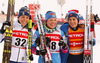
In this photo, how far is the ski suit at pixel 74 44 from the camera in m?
2.69

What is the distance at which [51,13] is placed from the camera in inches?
104

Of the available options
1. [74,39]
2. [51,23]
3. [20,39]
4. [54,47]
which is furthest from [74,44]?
[20,39]

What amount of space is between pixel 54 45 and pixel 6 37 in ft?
2.71

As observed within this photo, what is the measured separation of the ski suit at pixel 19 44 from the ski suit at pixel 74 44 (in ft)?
2.32

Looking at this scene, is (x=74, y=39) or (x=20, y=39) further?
(x=74, y=39)

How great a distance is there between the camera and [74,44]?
268 cm

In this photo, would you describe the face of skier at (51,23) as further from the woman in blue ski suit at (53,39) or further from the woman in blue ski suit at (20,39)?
the woman in blue ski suit at (20,39)

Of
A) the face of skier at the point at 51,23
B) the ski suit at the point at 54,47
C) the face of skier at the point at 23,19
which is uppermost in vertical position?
the face of skier at the point at 23,19

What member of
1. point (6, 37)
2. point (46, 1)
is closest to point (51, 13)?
point (6, 37)

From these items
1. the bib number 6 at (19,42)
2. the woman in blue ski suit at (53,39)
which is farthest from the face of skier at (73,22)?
the bib number 6 at (19,42)

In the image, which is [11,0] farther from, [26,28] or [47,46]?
[47,46]

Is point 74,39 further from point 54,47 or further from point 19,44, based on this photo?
point 19,44

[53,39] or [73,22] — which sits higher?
[73,22]

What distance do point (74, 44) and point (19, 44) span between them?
0.99 m
